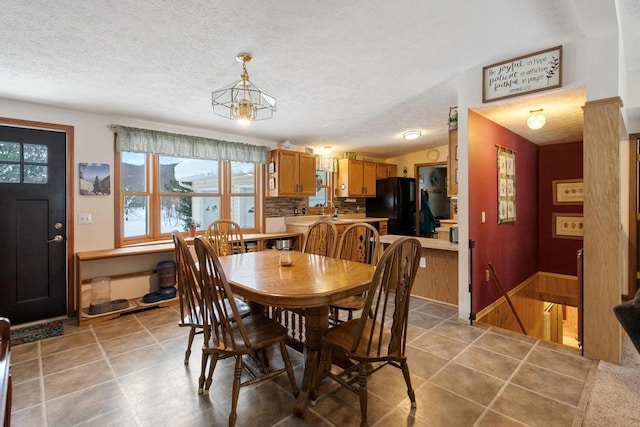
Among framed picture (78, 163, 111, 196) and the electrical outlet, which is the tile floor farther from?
framed picture (78, 163, 111, 196)

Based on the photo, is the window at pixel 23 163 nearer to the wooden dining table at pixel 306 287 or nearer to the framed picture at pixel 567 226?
the wooden dining table at pixel 306 287

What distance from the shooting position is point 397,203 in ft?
20.3

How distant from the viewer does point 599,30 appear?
2.30 meters

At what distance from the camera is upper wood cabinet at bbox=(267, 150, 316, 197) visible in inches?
197

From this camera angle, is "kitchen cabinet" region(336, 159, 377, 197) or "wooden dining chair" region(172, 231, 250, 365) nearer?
"wooden dining chair" region(172, 231, 250, 365)

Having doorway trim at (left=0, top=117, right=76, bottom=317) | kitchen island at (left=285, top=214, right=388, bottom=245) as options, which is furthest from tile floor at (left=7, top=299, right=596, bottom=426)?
kitchen island at (left=285, top=214, right=388, bottom=245)

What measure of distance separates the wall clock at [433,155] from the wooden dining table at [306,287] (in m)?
4.60

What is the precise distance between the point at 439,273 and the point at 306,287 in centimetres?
246

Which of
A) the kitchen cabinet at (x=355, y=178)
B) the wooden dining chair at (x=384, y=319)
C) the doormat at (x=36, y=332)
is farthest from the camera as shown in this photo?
the kitchen cabinet at (x=355, y=178)

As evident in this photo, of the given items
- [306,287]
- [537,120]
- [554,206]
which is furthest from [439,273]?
[554,206]

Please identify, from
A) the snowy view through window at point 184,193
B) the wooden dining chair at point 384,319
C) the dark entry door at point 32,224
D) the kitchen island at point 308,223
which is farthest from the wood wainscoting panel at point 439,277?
the dark entry door at point 32,224

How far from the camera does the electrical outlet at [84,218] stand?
346 cm

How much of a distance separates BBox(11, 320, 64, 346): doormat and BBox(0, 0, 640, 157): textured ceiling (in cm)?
222

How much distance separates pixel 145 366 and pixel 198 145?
2862 mm
